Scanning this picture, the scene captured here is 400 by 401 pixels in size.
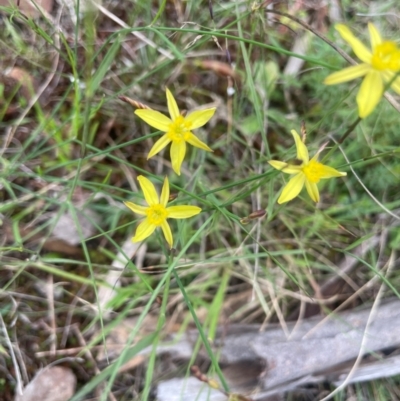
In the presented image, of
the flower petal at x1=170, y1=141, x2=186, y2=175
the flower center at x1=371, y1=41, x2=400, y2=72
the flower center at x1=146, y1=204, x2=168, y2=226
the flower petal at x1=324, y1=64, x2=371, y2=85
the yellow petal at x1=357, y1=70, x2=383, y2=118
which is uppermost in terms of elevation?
the flower center at x1=371, y1=41, x2=400, y2=72

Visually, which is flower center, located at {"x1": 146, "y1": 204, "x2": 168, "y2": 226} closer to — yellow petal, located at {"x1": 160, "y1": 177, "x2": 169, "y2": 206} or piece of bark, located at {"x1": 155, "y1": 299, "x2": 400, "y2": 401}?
yellow petal, located at {"x1": 160, "y1": 177, "x2": 169, "y2": 206}

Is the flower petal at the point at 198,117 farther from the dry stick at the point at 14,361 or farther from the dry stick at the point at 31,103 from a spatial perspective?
the dry stick at the point at 14,361

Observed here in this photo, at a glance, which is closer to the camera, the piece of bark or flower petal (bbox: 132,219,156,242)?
flower petal (bbox: 132,219,156,242)

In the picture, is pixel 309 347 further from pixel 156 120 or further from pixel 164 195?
pixel 156 120

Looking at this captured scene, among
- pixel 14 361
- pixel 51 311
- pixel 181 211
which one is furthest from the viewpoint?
pixel 51 311

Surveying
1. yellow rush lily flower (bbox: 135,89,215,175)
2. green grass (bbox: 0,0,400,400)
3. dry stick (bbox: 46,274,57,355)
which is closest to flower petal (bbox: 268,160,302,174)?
yellow rush lily flower (bbox: 135,89,215,175)

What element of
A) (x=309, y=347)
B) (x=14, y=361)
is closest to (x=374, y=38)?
(x=309, y=347)

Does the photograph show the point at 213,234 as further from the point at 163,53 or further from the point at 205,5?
the point at 205,5
